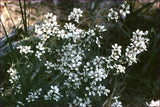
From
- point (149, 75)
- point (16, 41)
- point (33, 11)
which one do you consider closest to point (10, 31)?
point (16, 41)

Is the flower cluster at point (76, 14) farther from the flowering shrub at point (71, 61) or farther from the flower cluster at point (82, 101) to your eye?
the flower cluster at point (82, 101)

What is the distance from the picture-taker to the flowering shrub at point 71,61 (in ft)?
8.11

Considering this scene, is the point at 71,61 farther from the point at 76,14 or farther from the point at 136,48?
the point at 136,48

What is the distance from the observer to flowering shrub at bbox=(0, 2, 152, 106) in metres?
2.47

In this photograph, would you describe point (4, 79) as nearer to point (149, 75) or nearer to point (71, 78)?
point (71, 78)

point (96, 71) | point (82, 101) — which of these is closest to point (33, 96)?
point (82, 101)

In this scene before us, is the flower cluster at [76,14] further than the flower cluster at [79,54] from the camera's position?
Yes

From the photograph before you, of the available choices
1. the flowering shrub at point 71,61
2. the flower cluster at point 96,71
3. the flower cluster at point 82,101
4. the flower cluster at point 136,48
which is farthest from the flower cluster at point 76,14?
the flower cluster at point 82,101

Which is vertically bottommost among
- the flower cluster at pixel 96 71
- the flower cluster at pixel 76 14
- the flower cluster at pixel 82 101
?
the flower cluster at pixel 82 101

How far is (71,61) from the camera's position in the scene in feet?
8.21

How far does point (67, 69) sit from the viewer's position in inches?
102

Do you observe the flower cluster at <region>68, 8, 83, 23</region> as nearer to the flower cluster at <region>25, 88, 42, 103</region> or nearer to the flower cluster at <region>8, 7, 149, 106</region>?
the flower cluster at <region>8, 7, 149, 106</region>

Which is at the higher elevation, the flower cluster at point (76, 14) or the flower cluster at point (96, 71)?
the flower cluster at point (76, 14)

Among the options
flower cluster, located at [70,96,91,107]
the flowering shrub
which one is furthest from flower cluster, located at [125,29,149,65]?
flower cluster, located at [70,96,91,107]
